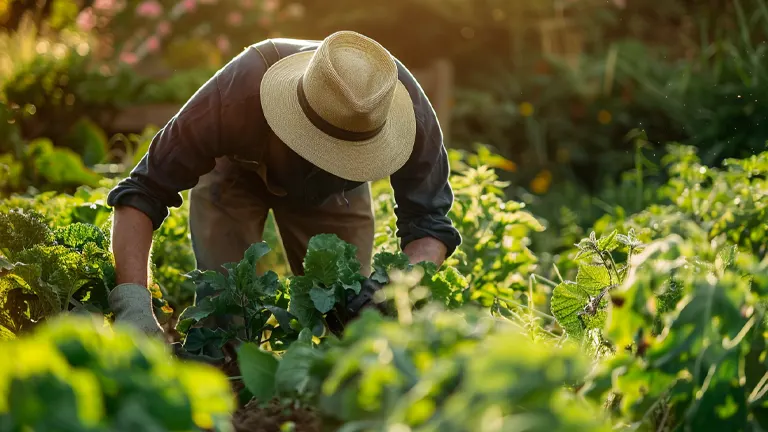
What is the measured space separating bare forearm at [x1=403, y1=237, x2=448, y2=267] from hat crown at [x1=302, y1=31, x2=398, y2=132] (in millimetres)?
419

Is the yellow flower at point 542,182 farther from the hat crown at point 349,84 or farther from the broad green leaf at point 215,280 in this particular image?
the broad green leaf at point 215,280

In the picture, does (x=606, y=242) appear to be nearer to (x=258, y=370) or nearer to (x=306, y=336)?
(x=306, y=336)

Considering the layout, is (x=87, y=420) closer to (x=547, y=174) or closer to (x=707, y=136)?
(x=707, y=136)

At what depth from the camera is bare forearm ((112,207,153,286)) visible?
2266 mm

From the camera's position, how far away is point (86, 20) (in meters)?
9.08

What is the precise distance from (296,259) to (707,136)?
306cm

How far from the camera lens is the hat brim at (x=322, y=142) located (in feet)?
7.58

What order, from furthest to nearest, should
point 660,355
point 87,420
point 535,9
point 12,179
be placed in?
1. point 535,9
2. point 12,179
3. point 660,355
4. point 87,420

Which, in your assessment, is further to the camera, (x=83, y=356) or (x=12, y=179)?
(x=12, y=179)

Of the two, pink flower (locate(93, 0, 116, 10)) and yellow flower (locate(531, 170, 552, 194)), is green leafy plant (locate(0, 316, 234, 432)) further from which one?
pink flower (locate(93, 0, 116, 10))

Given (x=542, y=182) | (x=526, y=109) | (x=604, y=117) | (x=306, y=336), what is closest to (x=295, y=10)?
(x=526, y=109)

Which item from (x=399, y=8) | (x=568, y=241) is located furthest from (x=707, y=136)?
(x=399, y=8)

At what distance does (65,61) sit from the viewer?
7.00 meters

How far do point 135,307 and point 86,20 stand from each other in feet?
25.2
